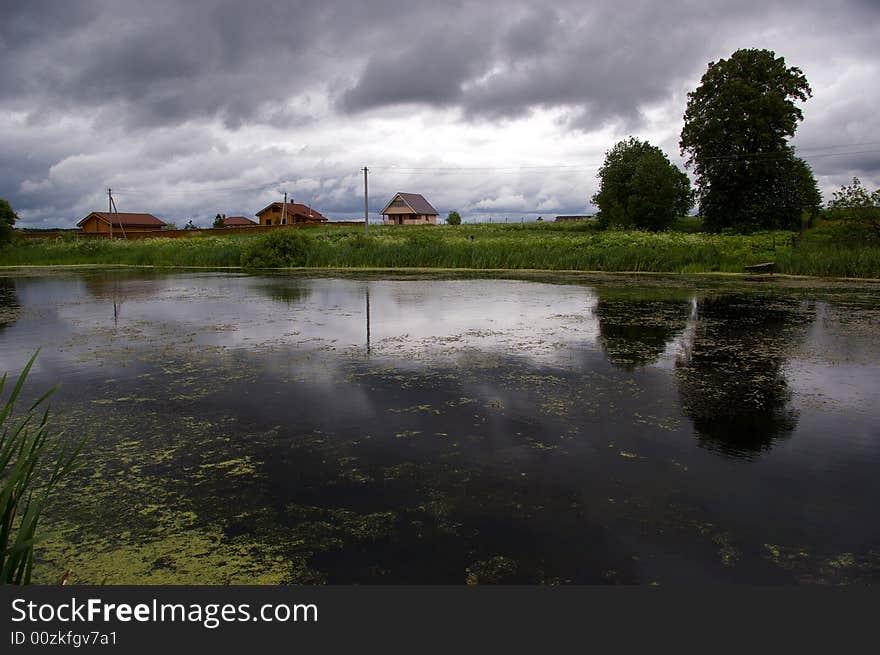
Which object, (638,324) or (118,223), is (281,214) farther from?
(638,324)

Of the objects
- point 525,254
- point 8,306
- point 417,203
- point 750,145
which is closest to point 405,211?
point 417,203

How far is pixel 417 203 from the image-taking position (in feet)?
229

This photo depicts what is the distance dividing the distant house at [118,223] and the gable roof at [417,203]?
26132mm

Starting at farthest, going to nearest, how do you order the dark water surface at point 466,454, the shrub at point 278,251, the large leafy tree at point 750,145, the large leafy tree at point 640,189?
the large leafy tree at point 640,189 < the large leafy tree at point 750,145 < the shrub at point 278,251 < the dark water surface at point 466,454

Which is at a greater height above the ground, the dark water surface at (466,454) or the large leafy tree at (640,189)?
the large leafy tree at (640,189)

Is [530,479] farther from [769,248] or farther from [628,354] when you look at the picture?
[769,248]

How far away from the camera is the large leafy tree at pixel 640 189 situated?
138 feet

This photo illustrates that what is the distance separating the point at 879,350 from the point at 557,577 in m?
6.92

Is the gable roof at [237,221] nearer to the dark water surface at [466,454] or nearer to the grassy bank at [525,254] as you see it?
the grassy bank at [525,254]

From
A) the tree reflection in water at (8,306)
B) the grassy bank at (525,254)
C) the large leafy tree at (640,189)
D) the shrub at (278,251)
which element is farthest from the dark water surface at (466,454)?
the large leafy tree at (640,189)

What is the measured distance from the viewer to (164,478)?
11.8ft

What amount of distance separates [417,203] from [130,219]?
104ft

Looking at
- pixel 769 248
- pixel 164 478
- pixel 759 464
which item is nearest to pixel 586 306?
pixel 759 464

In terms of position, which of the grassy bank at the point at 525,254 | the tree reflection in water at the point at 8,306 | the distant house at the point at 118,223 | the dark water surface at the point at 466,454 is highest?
the distant house at the point at 118,223
